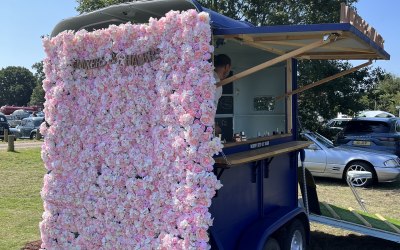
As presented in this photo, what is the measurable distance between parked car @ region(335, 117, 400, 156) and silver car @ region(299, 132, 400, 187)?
6.08 ft

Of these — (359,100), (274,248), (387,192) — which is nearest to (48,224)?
(274,248)

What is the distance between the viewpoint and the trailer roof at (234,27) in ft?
11.8

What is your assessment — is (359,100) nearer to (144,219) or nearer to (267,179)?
(267,179)

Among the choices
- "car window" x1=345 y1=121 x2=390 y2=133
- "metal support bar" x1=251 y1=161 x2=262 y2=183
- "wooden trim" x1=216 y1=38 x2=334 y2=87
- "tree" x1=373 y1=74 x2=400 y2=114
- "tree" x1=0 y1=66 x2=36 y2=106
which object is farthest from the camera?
"tree" x1=0 y1=66 x2=36 y2=106

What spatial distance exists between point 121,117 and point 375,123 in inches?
456

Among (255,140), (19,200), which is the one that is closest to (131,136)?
(255,140)

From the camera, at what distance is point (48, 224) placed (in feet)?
13.9

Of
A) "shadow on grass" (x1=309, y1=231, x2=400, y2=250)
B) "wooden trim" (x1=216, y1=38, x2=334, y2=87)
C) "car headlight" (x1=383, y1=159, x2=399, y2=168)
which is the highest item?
"wooden trim" (x1=216, y1=38, x2=334, y2=87)

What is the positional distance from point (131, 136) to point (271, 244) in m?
1.90

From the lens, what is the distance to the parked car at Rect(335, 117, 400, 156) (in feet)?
43.2

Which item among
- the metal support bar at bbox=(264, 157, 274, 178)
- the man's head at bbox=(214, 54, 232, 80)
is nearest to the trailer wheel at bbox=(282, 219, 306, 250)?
the metal support bar at bbox=(264, 157, 274, 178)

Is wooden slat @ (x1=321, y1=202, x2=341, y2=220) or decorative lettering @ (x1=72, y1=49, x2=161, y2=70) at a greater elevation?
decorative lettering @ (x1=72, y1=49, x2=161, y2=70)

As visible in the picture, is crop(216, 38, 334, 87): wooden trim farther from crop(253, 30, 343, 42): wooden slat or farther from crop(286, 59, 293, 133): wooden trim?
crop(286, 59, 293, 133): wooden trim

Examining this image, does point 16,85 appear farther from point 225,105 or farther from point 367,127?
point 225,105
